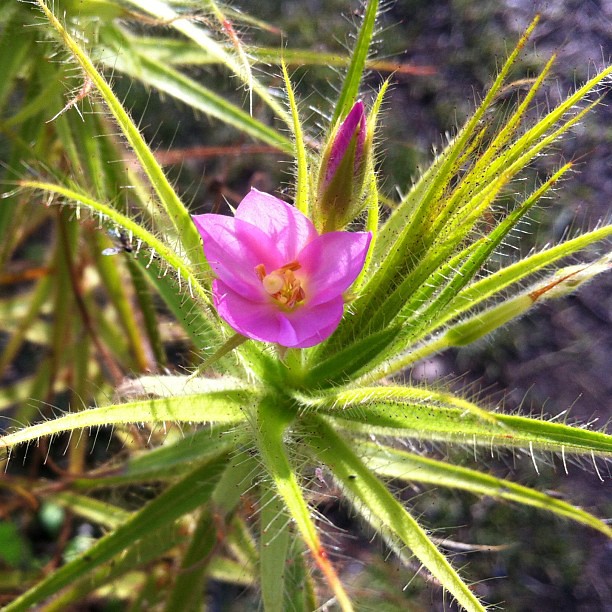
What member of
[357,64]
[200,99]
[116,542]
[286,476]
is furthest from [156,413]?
[200,99]

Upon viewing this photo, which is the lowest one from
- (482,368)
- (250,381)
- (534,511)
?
(534,511)

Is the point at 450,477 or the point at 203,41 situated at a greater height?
the point at 203,41

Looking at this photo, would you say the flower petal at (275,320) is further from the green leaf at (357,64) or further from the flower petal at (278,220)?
the green leaf at (357,64)

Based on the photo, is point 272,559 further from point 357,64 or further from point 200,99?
point 200,99

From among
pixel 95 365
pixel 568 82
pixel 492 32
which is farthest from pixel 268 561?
pixel 492 32

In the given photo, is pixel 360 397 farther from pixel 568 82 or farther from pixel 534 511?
pixel 568 82
